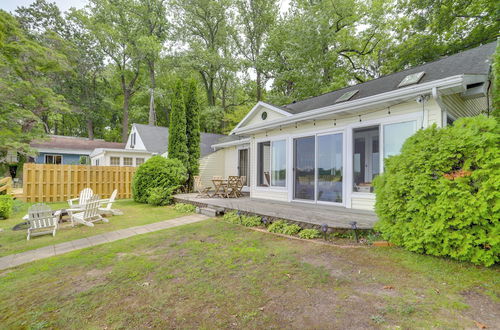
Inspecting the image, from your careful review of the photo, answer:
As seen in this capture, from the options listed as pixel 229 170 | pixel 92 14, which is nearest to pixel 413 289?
pixel 229 170

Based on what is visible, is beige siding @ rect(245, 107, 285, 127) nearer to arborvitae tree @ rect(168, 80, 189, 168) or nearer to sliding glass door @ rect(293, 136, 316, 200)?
sliding glass door @ rect(293, 136, 316, 200)

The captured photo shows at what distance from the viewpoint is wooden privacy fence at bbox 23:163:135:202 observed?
1014 cm

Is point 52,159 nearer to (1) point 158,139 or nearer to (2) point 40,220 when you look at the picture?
(1) point 158,139

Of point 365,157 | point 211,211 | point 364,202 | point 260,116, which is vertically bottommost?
point 211,211

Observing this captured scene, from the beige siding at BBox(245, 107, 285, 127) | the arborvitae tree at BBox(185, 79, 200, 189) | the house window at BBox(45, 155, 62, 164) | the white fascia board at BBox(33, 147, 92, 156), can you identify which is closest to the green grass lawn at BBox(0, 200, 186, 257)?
the arborvitae tree at BBox(185, 79, 200, 189)

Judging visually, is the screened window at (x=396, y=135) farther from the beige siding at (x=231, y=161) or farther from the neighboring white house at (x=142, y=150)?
the neighboring white house at (x=142, y=150)

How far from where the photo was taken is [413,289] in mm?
2602

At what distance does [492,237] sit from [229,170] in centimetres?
1136

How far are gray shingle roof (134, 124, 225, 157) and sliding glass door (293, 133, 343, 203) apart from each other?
9545 millimetres

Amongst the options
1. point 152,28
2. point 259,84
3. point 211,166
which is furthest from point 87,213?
point 152,28

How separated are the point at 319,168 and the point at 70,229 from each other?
22.5 feet

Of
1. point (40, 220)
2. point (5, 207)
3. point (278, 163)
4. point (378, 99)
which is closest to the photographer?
point (378, 99)

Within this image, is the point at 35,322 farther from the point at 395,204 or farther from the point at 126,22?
the point at 126,22

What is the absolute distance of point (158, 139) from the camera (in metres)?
17.7
